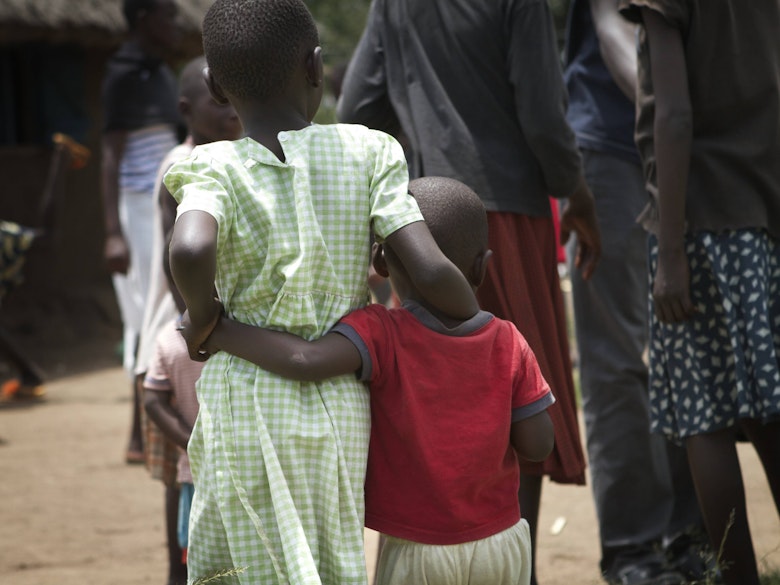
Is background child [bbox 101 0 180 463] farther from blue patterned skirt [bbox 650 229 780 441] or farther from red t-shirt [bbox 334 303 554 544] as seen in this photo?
red t-shirt [bbox 334 303 554 544]

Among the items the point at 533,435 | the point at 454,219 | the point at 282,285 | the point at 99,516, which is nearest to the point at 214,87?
the point at 282,285

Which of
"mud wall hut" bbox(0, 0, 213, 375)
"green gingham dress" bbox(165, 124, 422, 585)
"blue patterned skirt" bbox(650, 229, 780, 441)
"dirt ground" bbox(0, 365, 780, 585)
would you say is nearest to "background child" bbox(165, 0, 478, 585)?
"green gingham dress" bbox(165, 124, 422, 585)

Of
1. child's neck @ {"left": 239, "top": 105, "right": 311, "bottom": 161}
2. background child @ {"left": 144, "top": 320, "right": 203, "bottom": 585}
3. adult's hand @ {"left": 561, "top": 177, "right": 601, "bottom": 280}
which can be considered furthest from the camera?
adult's hand @ {"left": 561, "top": 177, "right": 601, "bottom": 280}

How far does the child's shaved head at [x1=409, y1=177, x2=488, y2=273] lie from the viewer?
244 centimetres

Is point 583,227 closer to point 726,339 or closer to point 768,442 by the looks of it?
point 726,339

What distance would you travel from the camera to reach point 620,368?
380 cm

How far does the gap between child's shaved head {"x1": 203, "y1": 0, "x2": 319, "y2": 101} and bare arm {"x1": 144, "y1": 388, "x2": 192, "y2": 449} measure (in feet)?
4.11

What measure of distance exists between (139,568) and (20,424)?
338cm

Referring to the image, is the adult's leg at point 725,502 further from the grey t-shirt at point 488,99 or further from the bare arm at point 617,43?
the bare arm at point 617,43

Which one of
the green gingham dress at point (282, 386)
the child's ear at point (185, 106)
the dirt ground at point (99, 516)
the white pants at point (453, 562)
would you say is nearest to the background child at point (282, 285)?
the green gingham dress at point (282, 386)

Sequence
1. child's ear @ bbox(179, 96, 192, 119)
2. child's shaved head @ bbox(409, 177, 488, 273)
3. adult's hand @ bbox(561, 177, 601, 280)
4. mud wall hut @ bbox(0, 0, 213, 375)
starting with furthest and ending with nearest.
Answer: mud wall hut @ bbox(0, 0, 213, 375) → child's ear @ bbox(179, 96, 192, 119) → adult's hand @ bbox(561, 177, 601, 280) → child's shaved head @ bbox(409, 177, 488, 273)

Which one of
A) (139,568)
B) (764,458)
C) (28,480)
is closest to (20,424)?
(28,480)

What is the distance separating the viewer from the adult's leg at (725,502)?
3.01 metres

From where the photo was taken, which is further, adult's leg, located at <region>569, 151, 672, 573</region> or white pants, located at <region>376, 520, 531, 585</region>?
adult's leg, located at <region>569, 151, 672, 573</region>
